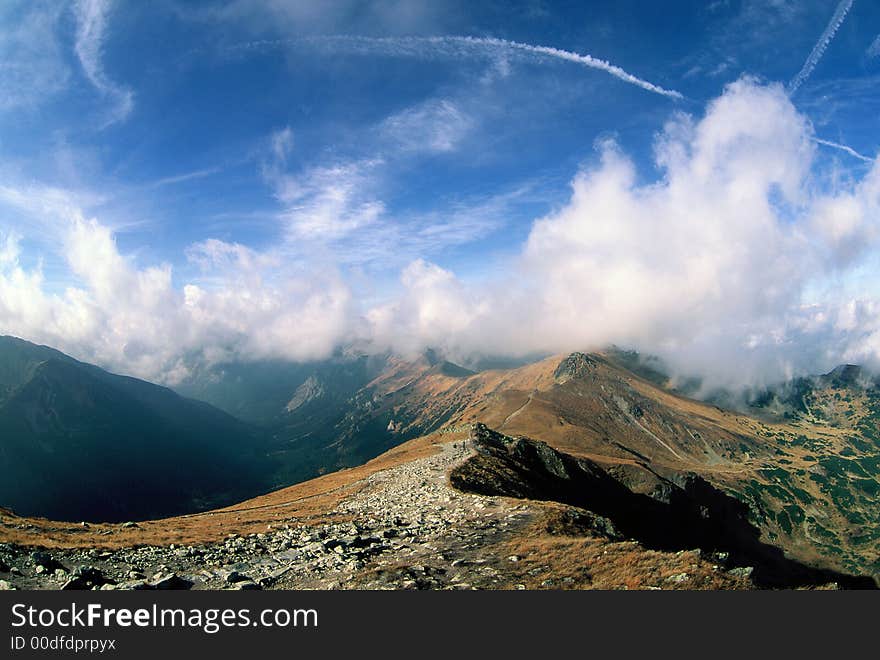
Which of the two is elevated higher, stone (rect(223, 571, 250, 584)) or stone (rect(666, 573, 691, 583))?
stone (rect(223, 571, 250, 584))

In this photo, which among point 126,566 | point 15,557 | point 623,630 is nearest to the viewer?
point 623,630

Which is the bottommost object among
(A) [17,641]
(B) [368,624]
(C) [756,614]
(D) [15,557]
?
(C) [756,614]

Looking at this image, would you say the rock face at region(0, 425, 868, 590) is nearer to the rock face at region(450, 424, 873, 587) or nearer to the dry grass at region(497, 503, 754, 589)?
the dry grass at region(497, 503, 754, 589)

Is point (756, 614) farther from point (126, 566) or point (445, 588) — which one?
point (126, 566)

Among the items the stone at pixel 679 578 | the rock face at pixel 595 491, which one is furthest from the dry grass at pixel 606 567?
the rock face at pixel 595 491

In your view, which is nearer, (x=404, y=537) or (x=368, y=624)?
(x=368, y=624)

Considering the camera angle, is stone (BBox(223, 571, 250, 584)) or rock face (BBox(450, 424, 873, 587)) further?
rock face (BBox(450, 424, 873, 587))

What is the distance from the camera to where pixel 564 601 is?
14.6 metres

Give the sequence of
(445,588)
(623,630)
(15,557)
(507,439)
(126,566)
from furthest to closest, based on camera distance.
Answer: (507,439) → (126,566) → (15,557) → (445,588) → (623,630)

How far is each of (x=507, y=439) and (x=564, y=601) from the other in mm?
79590

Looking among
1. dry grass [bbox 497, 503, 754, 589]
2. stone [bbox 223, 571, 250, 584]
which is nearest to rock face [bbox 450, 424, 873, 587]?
dry grass [bbox 497, 503, 754, 589]

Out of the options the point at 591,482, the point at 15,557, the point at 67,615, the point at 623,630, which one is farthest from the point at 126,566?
the point at 591,482

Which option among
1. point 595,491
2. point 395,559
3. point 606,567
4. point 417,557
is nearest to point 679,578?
point 606,567

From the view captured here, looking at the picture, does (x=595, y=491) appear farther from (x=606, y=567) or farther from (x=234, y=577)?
(x=234, y=577)
